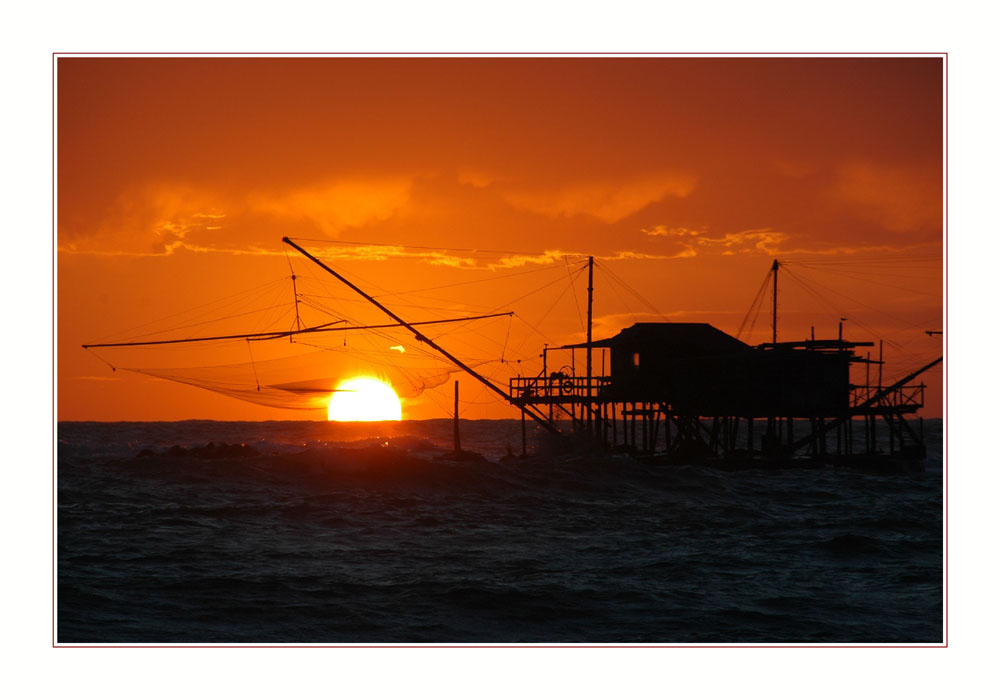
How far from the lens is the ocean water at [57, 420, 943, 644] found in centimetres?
1947

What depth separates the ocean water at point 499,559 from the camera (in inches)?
766

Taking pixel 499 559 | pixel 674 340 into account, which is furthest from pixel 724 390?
pixel 499 559

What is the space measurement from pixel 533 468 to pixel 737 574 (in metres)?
26.5

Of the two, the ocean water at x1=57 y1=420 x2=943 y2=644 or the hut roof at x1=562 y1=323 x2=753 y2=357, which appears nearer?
the ocean water at x1=57 y1=420 x2=943 y2=644

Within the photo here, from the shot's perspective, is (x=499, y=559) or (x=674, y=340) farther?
(x=674, y=340)

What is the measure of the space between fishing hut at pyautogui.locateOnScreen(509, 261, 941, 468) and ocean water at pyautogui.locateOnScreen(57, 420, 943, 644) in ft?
10.4

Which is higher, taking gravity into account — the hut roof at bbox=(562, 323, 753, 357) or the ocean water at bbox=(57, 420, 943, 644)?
the hut roof at bbox=(562, 323, 753, 357)

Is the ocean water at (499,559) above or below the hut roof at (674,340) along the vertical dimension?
below

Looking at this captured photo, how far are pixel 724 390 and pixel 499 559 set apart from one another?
25838 millimetres

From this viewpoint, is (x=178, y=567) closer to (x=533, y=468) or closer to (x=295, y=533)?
(x=295, y=533)

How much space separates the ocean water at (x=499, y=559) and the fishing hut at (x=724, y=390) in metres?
3.17

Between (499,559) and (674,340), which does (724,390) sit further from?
(499,559)

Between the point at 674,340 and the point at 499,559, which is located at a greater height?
the point at 674,340

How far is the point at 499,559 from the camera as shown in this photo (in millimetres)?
26016
